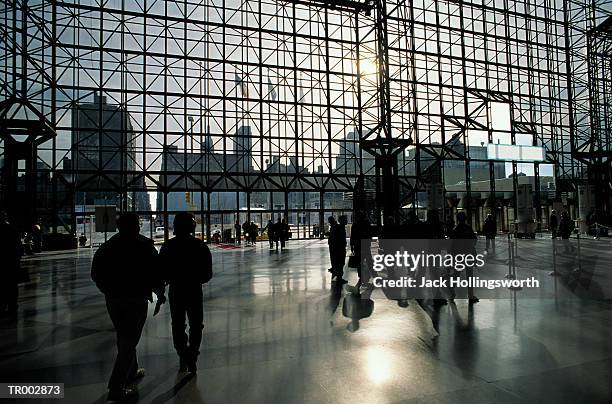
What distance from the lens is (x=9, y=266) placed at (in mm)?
6293

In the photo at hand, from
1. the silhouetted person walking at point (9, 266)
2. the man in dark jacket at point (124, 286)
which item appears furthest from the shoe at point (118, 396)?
the silhouetted person walking at point (9, 266)

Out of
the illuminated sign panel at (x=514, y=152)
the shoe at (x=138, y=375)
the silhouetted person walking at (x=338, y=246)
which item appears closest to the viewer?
the shoe at (x=138, y=375)

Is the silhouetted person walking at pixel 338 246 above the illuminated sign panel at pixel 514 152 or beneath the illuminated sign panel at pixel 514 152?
beneath

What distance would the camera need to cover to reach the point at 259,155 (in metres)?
26.3

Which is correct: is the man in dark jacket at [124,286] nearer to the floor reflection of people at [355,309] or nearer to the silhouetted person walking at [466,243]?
the floor reflection of people at [355,309]

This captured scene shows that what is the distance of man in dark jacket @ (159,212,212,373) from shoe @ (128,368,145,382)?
1.19 ft

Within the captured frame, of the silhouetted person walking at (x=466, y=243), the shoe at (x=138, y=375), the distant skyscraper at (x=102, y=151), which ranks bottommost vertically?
the shoe at (x=138, y=375)

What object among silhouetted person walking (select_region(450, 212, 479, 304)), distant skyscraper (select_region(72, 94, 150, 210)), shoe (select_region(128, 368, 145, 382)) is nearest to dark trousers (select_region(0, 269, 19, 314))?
shoe (select_region(128, 368, 145, 382))

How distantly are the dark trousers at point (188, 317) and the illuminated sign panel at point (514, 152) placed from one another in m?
31.1

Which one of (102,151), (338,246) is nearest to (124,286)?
(338,246)

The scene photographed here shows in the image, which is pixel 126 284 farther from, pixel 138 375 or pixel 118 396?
pixel 138 375

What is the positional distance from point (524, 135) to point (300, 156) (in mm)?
18918

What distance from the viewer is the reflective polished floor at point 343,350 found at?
3.41 meters

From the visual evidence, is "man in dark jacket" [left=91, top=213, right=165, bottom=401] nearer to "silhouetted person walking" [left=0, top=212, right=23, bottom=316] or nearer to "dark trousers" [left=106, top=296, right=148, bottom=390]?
"dark trousers" [left=106, top=296, right=148, bottom=390]
